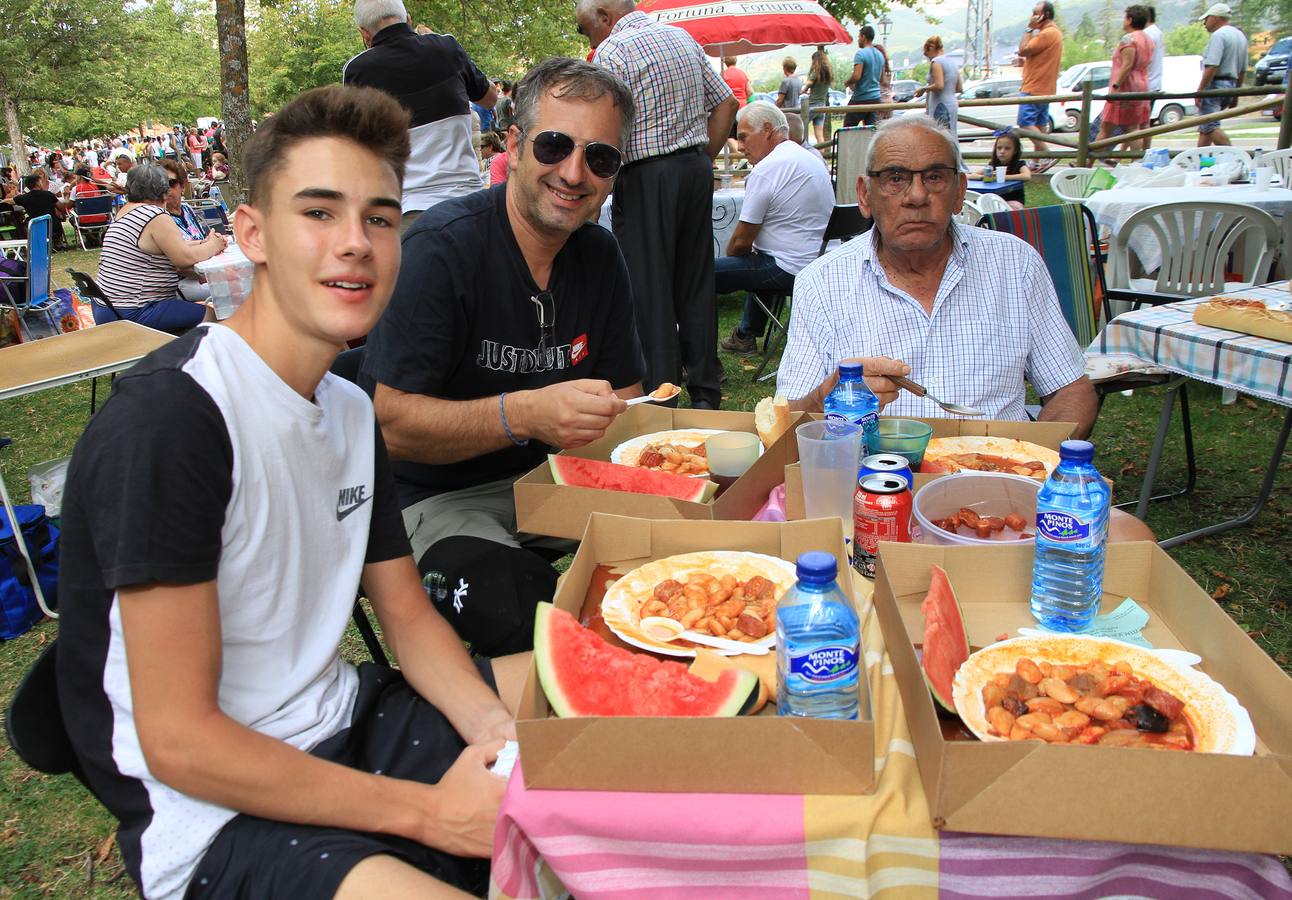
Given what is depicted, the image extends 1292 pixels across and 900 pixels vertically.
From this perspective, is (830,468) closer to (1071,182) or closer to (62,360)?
(62,360)

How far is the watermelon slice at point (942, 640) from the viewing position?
1.28 m

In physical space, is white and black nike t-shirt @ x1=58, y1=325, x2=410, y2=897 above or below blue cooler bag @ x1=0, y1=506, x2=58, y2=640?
above

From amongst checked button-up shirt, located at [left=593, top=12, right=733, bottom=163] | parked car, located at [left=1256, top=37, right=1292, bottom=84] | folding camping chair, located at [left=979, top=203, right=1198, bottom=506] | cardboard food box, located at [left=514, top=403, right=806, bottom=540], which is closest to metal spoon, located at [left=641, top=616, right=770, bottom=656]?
cardboard food box, located at [left=514, top=403, right=806, bottom=540]

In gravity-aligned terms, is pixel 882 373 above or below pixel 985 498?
above

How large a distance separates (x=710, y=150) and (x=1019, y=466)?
445 cm

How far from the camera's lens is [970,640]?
150 centimetres

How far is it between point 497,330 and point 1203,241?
4579 millimetres

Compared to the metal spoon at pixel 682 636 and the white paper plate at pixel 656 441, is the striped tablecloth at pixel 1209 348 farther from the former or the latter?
the metal spoon at pixel 682 636

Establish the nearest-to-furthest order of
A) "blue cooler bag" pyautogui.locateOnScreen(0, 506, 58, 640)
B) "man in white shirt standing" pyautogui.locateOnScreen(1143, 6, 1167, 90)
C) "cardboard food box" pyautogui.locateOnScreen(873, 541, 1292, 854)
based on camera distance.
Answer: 1. "cardboard food box" pyautogui.locateOnScreen(873, 541, 1292, 854)
2. "blue cooler bag" pyautogui.locateOnScreen(0, 506, 58, 640)
3. "man in white shirt standing" pyautogui.locateOnScreen(1143, 6, 1167, 90)

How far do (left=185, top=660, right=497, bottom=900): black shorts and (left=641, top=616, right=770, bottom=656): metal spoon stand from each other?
0.57 m

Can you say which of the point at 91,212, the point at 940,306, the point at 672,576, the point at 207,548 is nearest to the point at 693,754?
the point at 672,576

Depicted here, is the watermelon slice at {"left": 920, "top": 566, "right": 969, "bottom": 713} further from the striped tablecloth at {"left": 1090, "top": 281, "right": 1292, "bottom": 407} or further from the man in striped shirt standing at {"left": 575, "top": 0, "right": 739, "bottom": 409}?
the man in striped shirt standing at {"left": 575, "top": 0, "right": 739, "bottom": 409}

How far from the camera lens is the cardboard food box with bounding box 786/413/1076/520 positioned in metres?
1.96

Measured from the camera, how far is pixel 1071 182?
8156 millimetres
